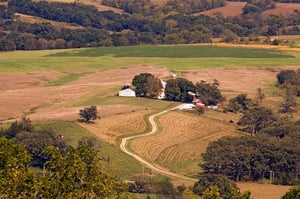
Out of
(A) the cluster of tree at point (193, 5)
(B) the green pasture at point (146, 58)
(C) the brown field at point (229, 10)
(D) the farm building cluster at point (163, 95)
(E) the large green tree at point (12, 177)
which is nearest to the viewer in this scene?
(E) the large green tree at point (12, 177)

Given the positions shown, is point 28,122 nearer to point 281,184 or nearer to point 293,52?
point 281,184

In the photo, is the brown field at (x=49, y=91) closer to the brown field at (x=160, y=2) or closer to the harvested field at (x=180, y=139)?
the harvested field at (x=180, y=139)

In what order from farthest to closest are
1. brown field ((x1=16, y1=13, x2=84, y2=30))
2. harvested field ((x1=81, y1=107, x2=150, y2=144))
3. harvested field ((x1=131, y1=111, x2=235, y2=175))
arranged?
brown field ((x1=16, y1=13, x2=84, y2=30))
harvested field ((x1=81, y1=107, x2=150, y2=144))
harvested field ((x1=131, y1=111, x2=235, y2=175))

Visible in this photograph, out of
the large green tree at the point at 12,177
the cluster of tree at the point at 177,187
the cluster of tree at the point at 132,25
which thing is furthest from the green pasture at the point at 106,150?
the cluster of tree at the point at 132,25

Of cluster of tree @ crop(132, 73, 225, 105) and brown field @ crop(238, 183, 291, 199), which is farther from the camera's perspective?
cluster of tree @ crop(132, 73, 225, 105)

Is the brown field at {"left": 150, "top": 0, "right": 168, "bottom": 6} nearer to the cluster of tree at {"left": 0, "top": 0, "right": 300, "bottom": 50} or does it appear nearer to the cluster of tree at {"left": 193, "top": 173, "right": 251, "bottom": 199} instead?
the cluster of tree at {"left": 0, "top": 0, "right": 300, "bottom": 50}

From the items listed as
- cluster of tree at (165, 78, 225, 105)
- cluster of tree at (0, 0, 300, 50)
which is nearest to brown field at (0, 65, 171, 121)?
cluster of tree at (165, 78, 225, 105)

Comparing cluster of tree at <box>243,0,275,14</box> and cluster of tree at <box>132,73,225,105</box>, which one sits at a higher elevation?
cluster of tree at <box>243,0,275,14</box>
